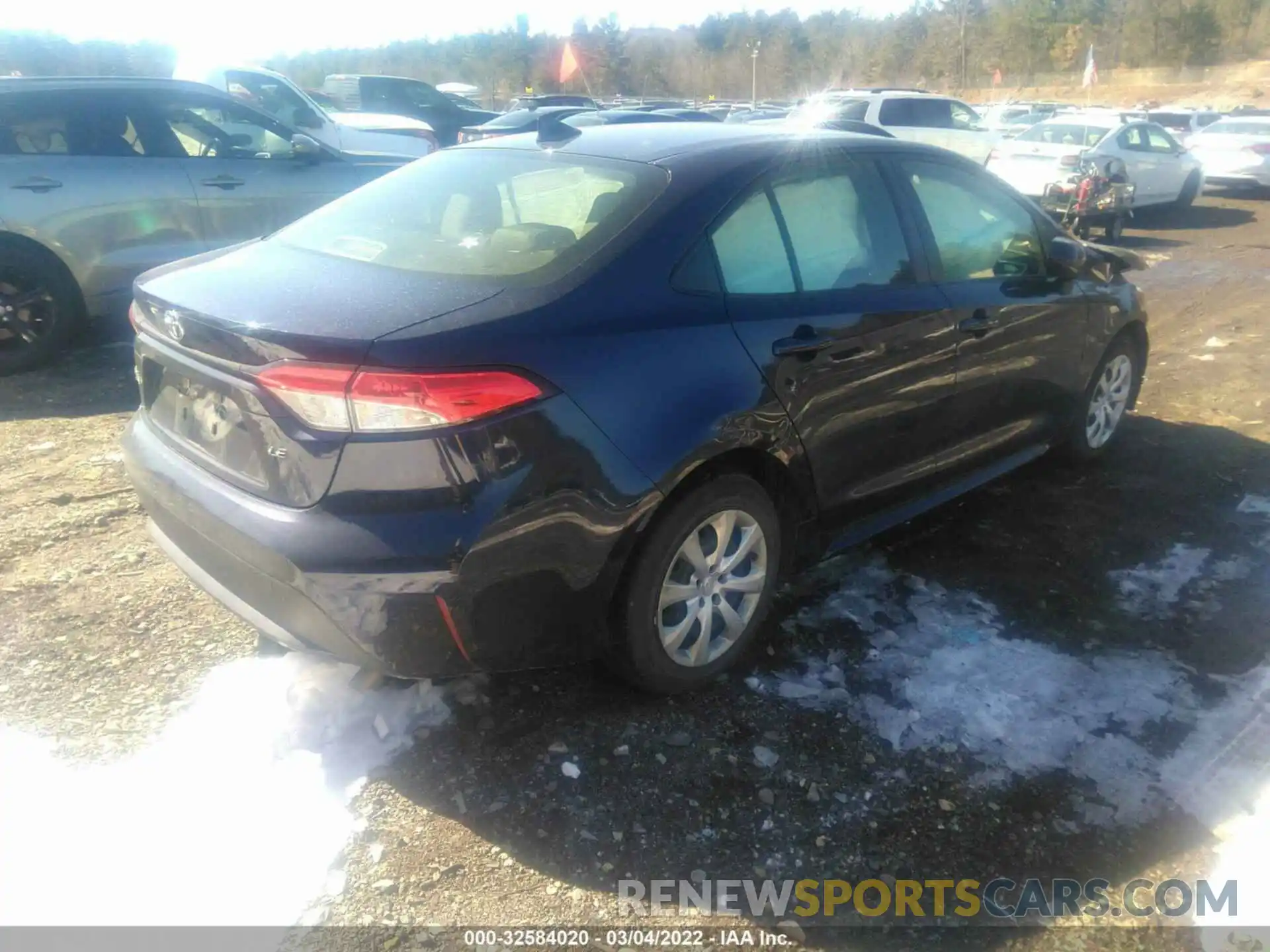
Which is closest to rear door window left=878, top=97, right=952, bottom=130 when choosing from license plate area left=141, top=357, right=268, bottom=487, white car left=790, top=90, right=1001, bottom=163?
white car left=790, top=90, right=1001, bottom=163

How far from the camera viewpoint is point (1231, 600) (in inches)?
144

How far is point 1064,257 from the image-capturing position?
430cm

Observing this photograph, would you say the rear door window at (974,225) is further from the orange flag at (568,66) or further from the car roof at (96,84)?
the orange flag at (568,66)

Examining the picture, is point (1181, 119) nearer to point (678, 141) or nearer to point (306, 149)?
point (306, 149)

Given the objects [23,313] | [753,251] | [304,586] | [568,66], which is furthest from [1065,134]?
[304,586]

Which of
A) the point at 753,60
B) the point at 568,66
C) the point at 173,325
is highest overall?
the point at 568,66

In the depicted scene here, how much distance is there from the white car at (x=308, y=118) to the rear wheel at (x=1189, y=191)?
11393 mm

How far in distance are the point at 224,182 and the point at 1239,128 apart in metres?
18.1

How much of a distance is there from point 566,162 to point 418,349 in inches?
46.7

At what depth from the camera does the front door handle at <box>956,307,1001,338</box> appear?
368 centimetres

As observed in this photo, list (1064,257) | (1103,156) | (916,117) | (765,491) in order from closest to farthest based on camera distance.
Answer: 1. (765,491)
2. (1064,257)
3. (1103,156)
4. (916,117)

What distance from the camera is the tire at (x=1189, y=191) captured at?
14.9 m

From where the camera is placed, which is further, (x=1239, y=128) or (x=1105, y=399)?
(x=1239, y=128)

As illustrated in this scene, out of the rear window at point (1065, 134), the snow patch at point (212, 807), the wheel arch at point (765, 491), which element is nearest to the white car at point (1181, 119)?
the rear window at point (1065, 134)
